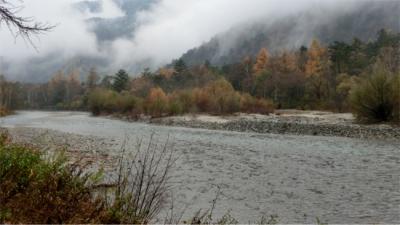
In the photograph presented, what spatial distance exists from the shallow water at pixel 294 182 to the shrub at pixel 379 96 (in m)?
14.7

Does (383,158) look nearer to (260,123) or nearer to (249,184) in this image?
(249,184)

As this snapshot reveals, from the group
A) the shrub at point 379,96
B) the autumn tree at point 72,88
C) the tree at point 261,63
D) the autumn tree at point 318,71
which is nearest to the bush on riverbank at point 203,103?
the autumn tree at point 318,71

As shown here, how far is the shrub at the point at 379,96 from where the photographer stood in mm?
38500

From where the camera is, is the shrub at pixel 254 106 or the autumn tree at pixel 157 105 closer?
the autumn tree at pixel 157 105

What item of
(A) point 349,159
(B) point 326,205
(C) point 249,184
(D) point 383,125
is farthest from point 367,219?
(D) point 383,125

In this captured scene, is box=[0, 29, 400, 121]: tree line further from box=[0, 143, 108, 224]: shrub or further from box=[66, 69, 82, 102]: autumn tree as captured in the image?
box=[0, 143, 108, 224]: shrub

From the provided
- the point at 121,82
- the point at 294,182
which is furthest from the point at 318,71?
the point at 294,182

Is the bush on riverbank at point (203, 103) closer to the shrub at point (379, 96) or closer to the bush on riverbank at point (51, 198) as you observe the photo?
the shrub at point (379, 96)

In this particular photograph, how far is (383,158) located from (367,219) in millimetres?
11693

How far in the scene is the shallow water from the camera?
464 inches

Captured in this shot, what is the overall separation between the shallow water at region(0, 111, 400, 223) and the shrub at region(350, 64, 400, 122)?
48.3 ft

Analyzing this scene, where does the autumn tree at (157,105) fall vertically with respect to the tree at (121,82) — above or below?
below

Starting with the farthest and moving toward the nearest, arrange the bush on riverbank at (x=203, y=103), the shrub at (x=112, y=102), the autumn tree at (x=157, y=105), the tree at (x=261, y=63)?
the tree at (x=261, y=63) < the shrub at (x=112, y=102) < the bush on riverbank at (x=203, y=103) < the autumn tree at (x=157, y=105)

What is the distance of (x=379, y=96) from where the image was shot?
38875 millimetres
